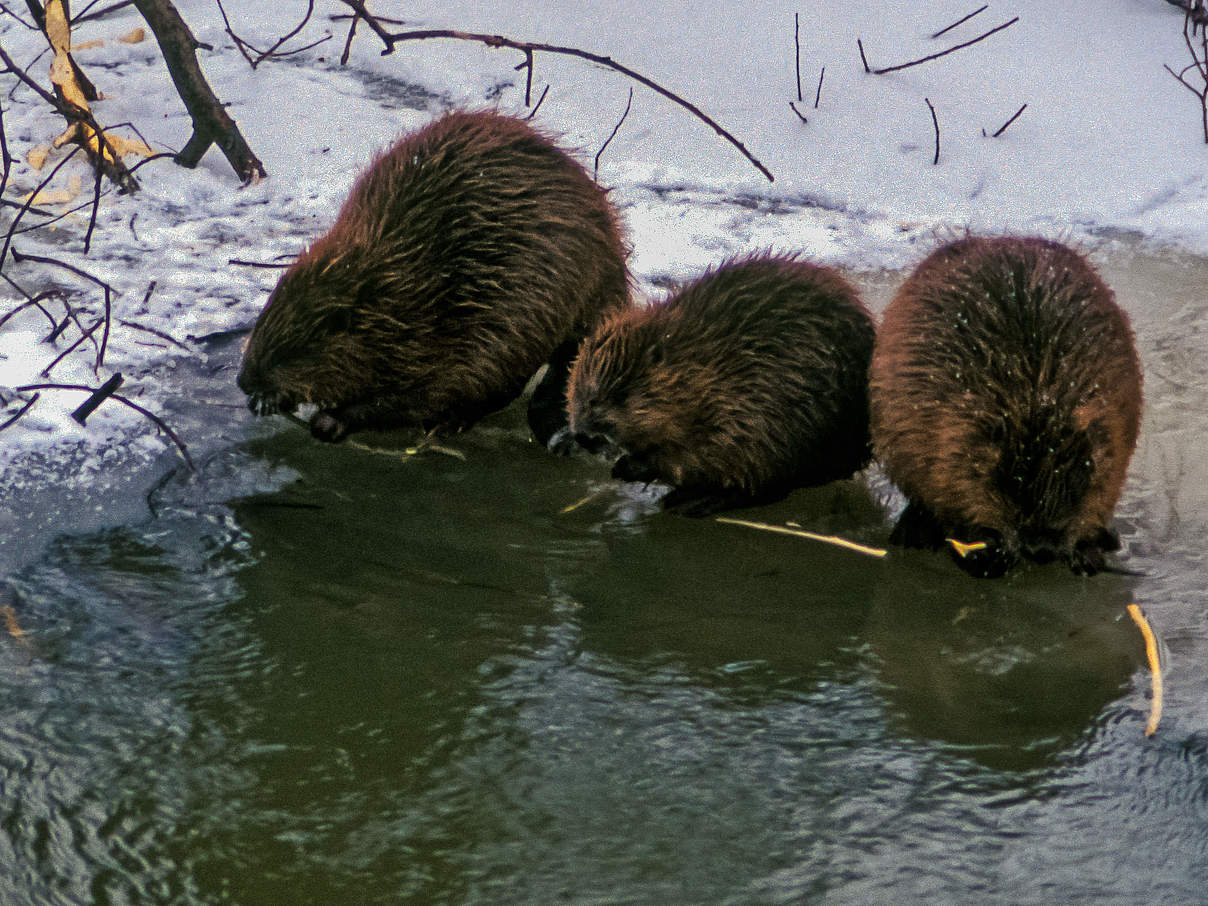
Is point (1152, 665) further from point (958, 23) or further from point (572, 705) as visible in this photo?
point (958, 23)

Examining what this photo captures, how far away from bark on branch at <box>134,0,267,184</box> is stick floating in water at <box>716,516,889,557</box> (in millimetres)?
2507

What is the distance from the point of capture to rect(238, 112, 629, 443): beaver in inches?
132

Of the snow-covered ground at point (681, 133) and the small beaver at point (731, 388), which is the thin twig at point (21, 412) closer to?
the snow-covered ground at point (681, 133)

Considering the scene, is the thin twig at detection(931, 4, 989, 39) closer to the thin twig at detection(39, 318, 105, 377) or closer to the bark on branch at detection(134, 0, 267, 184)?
the bark on branch at detection(134, 0, 267, 184)

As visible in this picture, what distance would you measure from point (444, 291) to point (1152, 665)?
1876 mm

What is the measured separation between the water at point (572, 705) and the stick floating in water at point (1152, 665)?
0.02 metres

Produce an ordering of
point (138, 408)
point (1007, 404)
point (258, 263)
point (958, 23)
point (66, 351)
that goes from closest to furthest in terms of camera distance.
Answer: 1. point (1007, 404)
2. point (138, 408)
3. point (66, 351)
4. point (258, 263)
5. point (958, 23)

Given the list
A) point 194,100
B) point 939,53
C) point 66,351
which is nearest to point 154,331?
point 66,351

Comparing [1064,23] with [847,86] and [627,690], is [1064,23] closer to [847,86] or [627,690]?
[847,86]

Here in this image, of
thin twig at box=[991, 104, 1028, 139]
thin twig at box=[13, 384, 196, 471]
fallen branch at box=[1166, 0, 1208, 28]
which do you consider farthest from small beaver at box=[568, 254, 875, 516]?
fallen branch at box=[1166, 0, 1208, 28]

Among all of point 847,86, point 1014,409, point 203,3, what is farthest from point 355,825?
point 203,3

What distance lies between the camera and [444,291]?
3.49 metres

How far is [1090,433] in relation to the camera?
267cm

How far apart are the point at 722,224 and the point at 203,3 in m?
2.63
